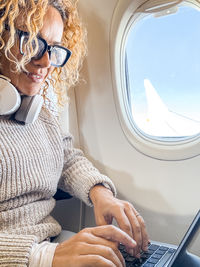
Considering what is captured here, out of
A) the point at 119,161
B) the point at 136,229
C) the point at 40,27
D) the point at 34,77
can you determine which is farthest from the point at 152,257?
the point at 40,27

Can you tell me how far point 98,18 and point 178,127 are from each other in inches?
22.2

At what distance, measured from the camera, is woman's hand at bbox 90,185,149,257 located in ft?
3.29

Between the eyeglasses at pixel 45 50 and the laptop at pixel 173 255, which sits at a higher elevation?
the eyeglasses at pixel 45 50

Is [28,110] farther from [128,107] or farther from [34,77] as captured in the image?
[128,107]

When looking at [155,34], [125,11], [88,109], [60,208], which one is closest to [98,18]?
[125,11]

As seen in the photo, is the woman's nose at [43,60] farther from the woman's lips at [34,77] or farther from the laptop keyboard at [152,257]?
the laptop keyboard at [152,257]

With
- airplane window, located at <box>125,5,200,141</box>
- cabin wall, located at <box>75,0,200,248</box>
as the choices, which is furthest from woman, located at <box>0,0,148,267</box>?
airplane window, located at <box>125,5,200,141</box>

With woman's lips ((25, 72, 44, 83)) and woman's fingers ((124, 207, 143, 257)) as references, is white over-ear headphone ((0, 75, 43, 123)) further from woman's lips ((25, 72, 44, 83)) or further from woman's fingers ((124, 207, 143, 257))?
woman's fingers ((124, 207, 143, 257))

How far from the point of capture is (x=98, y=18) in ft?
4.64

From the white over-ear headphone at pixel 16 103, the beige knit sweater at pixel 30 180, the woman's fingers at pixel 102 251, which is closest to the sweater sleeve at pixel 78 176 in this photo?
the beige knit sweater at pixel 30 180

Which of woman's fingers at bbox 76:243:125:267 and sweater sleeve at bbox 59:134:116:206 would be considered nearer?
woman's fingers at bbox 76:243:125:267

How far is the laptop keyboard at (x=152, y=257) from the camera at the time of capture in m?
0.94

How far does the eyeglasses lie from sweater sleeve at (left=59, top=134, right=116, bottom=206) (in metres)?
0.31

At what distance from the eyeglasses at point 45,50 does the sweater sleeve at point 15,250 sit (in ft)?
1.75
